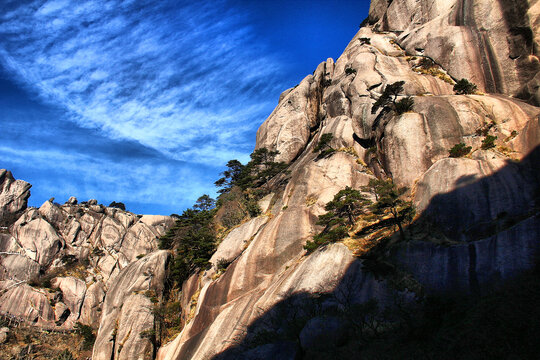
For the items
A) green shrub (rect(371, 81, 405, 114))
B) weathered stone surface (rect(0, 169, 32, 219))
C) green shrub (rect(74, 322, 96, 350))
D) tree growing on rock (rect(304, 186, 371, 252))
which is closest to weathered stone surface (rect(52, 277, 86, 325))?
green shrub (rect(74, 322, 96, 350))

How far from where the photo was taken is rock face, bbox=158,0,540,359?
16.9 meters

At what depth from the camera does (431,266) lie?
1673cm

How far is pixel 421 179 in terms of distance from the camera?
965 inches

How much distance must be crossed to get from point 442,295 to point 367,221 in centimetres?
1156

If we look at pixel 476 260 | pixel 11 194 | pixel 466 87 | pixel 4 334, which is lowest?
pixel 4 334

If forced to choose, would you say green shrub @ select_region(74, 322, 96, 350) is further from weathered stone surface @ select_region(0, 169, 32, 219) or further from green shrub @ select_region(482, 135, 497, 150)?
green shrub @ select_region(482, 135, 497, 150)

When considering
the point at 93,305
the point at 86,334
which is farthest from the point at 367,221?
the point at 93,305

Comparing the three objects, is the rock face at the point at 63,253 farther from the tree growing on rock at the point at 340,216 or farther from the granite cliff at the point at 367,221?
the tree growing on rock at the point at 340,216

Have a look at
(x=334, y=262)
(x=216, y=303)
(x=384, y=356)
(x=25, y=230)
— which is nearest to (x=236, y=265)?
(x=216, y=303)

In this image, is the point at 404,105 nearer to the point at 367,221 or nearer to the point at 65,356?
the point at 367,221

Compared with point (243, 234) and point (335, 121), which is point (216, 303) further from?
point (335, 121)

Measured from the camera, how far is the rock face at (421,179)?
1692cm

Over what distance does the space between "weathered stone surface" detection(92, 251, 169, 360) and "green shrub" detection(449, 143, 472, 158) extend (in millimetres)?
35567

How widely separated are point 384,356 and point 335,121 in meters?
34.4
